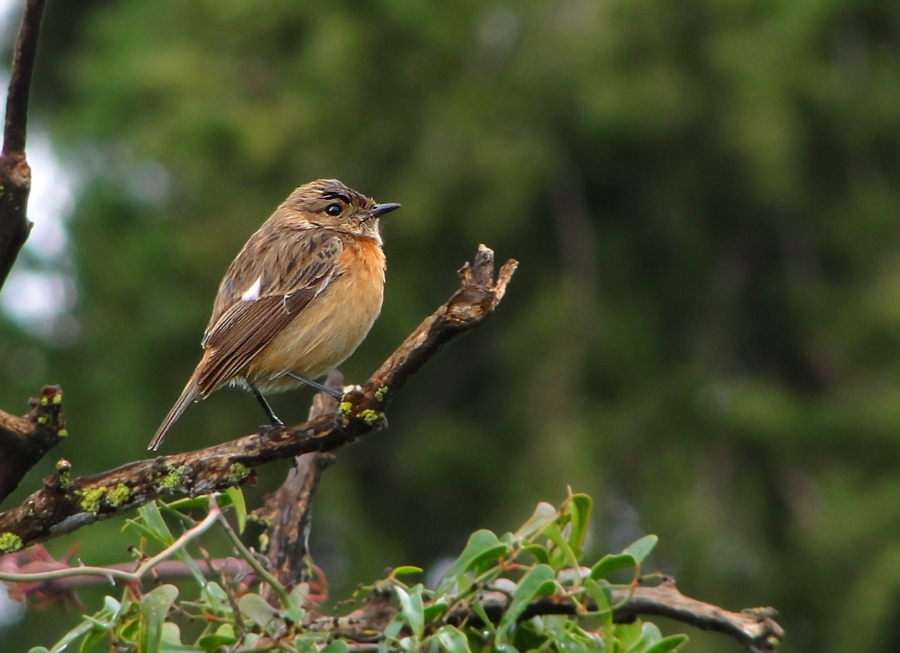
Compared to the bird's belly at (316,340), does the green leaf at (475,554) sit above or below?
below

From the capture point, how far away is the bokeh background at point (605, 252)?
9.97 metres

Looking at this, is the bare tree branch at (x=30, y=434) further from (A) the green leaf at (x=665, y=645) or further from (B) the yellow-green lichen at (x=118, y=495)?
(A) the green leaf at (x=665, y=645)

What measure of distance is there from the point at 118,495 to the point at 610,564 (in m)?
1.30

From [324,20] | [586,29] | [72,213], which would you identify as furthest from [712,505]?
[72,213]

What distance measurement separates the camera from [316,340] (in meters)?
5.18

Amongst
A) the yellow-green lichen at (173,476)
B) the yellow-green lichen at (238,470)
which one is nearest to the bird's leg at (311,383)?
the yellow-green lichen at (238,470)

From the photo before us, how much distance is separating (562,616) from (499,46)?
8.33m

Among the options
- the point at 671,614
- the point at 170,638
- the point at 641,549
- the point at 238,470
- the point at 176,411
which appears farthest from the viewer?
the point at 176,411

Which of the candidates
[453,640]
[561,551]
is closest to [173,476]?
[453,640]

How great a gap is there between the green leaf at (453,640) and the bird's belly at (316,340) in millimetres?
2402

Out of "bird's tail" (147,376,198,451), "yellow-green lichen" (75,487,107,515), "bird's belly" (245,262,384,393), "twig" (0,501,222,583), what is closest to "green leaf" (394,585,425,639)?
"twig" (0,501,222,583)

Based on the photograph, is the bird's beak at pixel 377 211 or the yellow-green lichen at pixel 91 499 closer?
the yellow-green lichen at pixel 91 499

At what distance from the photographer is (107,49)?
13.2 metres

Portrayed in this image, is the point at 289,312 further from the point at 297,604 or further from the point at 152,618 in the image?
the point at 152,618
